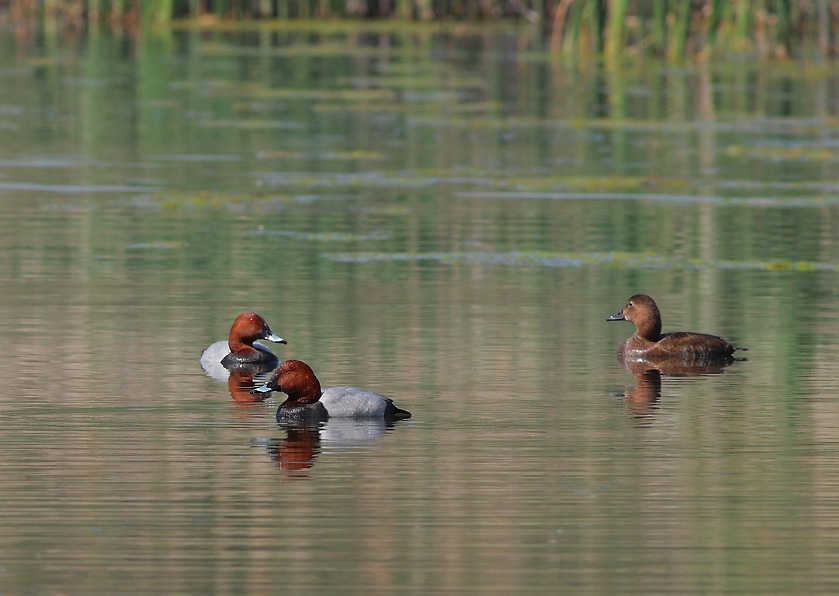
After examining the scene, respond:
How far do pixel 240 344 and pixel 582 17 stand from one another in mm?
30610

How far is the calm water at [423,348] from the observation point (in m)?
8.38

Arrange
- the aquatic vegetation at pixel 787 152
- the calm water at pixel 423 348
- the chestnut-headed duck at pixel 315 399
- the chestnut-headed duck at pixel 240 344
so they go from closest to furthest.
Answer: the calm water at pixel 423 348 < the chestnut-headed duck at pixel 315 399 < the chestnut-headed duck at pixel 240 344 < the aquatic vegetation at pixel 787 152

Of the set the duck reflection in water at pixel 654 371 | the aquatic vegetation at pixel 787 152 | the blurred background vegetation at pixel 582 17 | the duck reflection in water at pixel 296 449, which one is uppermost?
the blurred background vegetation at pixel 582 17

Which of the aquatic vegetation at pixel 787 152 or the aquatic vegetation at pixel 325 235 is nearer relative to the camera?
the aquatic vegetation at pixel 325 235

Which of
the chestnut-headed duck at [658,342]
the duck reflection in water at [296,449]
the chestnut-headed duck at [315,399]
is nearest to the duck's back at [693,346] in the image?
the chestnut-headed duck at [658,342]

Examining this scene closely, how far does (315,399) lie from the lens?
36.0 feet

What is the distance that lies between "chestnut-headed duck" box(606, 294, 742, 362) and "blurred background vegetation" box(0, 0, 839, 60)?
2272 centimetres

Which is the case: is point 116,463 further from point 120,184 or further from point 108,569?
point 120,184

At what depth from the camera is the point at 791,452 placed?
10188 millimetres

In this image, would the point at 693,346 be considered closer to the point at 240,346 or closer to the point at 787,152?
the point at 240,346

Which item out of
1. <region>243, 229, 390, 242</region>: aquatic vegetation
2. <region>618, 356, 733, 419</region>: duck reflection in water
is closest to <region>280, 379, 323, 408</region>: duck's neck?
<region>618, 356, 733, 419</region>: duck reflection in water

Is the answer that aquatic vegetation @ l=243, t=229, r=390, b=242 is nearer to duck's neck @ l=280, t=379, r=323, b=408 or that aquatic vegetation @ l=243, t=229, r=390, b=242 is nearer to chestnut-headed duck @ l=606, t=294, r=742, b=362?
chestnut-headed duck @ l=606, t=294, r=742, b=362

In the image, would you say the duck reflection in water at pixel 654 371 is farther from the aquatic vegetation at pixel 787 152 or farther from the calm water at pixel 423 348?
the aquatic vegetation at pixel 787 152

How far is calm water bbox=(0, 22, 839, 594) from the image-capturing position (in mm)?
8375
